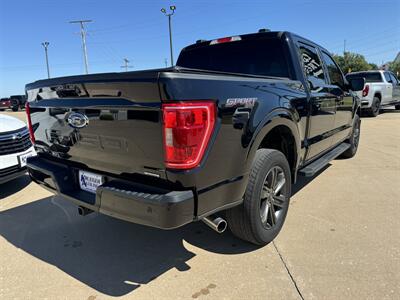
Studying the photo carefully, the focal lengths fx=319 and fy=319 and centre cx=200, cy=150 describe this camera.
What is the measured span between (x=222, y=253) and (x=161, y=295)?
75cm

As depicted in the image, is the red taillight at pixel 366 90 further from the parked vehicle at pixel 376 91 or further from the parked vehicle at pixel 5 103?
the parked vehicle at pixel 5 103

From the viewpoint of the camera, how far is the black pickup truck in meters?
1.97

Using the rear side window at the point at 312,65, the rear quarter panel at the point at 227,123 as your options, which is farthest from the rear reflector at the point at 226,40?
the rear quarter panel at the point at 227,123

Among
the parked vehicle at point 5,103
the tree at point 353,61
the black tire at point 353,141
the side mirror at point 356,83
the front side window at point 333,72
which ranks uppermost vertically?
the tree at point 353,61

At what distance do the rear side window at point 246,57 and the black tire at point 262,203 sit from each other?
1203 millimetres

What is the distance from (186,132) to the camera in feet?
6.32

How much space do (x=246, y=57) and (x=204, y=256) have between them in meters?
2.34

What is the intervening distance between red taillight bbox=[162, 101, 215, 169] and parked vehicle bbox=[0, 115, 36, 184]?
10.7 feet

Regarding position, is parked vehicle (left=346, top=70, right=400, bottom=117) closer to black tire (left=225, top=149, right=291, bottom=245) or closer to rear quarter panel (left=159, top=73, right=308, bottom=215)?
black tire (left=225, top=149, right=291, bottom=245)

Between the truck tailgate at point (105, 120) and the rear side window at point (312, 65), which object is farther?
the rear side window at point (312, 65)

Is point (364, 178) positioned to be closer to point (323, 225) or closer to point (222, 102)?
point (323, 225)

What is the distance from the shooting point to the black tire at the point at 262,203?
2.58m

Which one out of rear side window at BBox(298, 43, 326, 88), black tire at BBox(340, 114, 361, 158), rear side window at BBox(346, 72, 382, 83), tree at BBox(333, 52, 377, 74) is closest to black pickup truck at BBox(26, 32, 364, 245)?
rear side window at BBox(298, 43, 326, 88)

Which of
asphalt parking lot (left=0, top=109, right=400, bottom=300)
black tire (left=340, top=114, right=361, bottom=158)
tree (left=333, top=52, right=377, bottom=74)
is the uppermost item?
tree (left=333, top=52, right=377, bottom=74)
